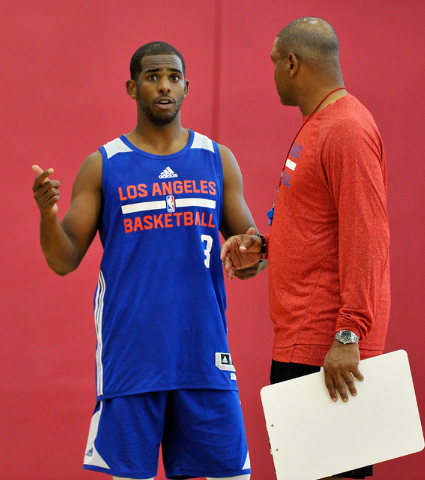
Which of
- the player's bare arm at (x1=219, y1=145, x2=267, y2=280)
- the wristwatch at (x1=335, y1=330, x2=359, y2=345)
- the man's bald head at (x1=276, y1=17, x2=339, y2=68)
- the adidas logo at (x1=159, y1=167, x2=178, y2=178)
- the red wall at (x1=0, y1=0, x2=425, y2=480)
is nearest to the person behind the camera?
the wristwatch at (x1=335, y1=330, x2=359, y2=345)

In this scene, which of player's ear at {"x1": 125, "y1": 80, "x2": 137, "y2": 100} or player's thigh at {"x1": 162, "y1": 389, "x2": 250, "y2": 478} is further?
player's ear at {"x1": 125, "y1": 80, "x2": 137, "y2": 100}

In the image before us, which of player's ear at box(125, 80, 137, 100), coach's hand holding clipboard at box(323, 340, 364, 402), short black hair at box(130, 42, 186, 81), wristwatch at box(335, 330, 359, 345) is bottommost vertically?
coach's hand holding clipboard at box(323, 340, 364, 402)

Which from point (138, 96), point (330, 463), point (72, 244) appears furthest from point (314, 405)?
point (138, 96)

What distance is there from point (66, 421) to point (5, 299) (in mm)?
508

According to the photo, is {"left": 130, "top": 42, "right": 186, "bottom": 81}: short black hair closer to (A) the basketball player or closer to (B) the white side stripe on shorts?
(A) the basketball player

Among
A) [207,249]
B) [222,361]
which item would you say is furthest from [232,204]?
[222,361]

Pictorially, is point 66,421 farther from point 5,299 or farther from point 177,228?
point 177,228

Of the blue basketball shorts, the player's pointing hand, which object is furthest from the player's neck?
the blue basketball shorts

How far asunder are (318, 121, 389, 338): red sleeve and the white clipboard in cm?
11

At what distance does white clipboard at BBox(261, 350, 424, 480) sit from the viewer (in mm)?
1497

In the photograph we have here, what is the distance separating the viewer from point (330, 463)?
4.92 feet

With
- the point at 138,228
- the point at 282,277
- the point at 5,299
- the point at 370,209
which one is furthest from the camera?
the point at 5,299

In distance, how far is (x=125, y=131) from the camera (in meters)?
2.83

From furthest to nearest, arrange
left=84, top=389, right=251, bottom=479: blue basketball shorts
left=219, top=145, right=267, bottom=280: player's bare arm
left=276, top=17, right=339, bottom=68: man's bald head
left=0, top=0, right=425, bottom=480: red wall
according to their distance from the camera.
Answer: left=0, top=0, right=425, bottom=480: red wall, left=219, top=145, right=267, bottom=280: player's bare arm, left=84, top=389, right=251, bottom=479: blue basketball shorts, left=276, top=17, right=339, bottom=68: man's bald head
